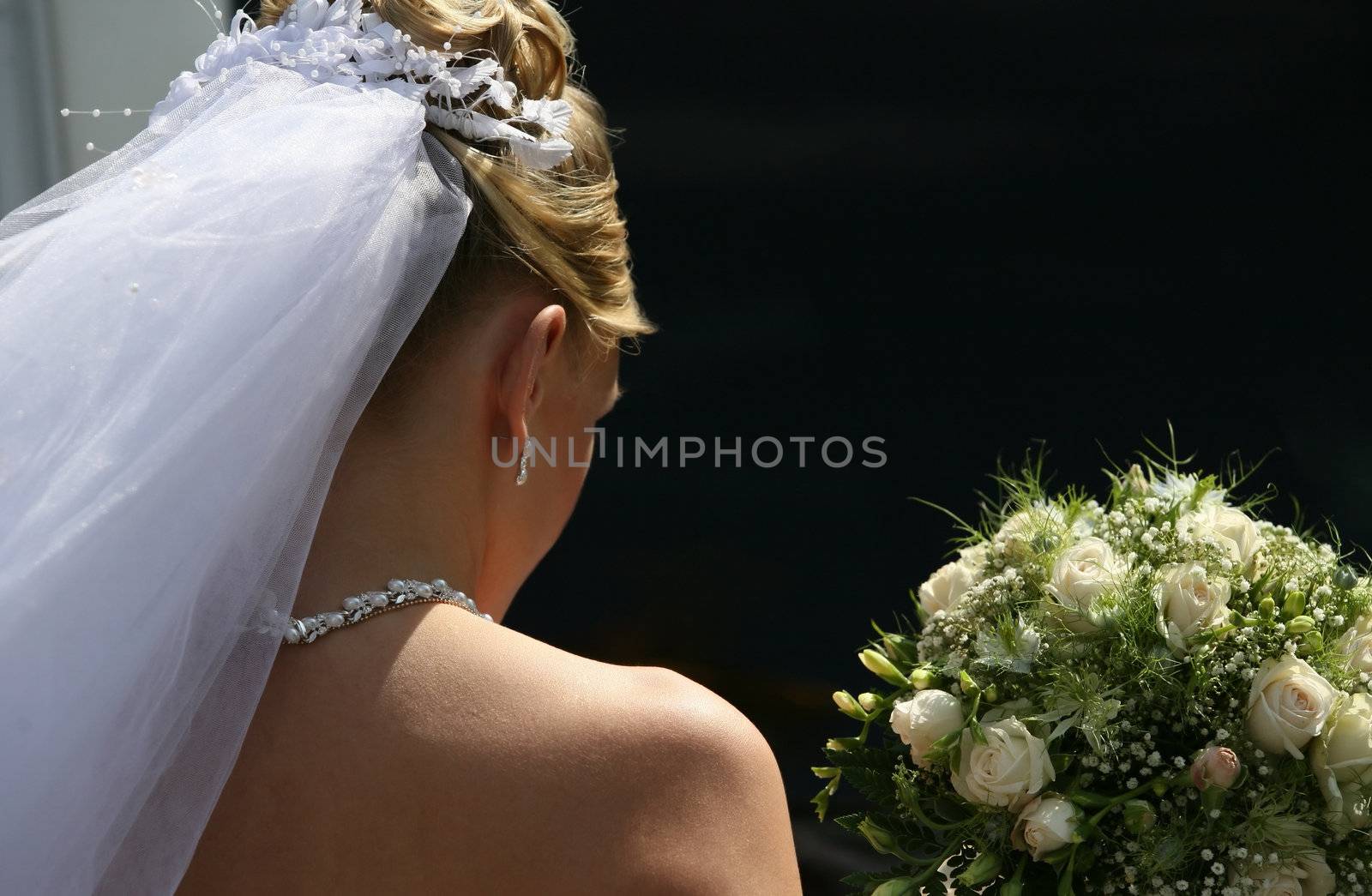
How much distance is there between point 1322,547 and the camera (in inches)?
46.4

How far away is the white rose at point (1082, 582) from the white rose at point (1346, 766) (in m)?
0.21

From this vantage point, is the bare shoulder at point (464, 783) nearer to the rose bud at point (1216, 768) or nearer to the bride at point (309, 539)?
the bride at point (309, 539)

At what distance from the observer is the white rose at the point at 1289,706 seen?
99cm

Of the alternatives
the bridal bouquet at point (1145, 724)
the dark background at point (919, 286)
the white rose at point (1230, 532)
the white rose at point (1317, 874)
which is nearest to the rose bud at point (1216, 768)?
the bridal bouquet at point (1145, 724)

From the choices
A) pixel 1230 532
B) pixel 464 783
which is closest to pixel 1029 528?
pixel 1230 532

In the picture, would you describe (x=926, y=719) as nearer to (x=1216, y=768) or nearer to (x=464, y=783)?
(x=1216, y=768)

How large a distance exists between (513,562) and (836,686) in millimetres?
1231

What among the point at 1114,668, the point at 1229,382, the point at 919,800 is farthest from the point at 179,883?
the point at 1229,382

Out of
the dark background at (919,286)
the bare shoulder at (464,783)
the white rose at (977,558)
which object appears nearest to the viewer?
the bare shoulder at (464,783)

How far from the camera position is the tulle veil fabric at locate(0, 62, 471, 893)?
2.80 ft

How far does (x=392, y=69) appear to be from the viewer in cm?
107

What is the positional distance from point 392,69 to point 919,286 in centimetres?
126

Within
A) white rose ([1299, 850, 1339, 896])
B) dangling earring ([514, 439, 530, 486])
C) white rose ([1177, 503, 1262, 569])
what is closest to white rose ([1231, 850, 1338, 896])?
white rose ([1299, 850, 1339, 896])

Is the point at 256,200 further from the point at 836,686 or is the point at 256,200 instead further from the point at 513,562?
the point at 836,686
